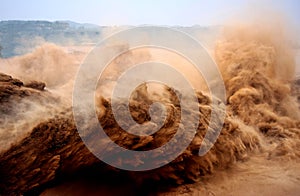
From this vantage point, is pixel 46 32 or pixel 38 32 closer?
pixel 38 32

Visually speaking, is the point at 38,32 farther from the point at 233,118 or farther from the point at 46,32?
the point at 233,118

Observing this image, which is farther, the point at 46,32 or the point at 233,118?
the point at 46,32

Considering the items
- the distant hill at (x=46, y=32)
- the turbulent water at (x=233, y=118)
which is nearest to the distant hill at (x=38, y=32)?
the distant hill at (x=46, y=32)

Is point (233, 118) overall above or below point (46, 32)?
below

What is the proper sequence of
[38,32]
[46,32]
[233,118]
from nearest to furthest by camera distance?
[233,118] → [38,32] → [46,32]

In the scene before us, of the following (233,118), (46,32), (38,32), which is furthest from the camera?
(46,32)

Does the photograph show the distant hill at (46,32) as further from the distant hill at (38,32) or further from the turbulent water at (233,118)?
the turbulent water at (233,118)

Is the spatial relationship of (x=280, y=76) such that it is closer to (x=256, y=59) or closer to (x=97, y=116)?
(x=256, y=59)

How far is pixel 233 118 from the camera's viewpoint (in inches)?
280

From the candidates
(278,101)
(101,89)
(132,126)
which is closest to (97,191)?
(132,126)

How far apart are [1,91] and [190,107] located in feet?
11.4

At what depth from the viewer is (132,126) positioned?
4383 millimetres

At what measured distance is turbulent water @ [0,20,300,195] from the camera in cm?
403

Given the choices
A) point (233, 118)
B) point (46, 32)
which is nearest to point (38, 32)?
point (46, 32)
